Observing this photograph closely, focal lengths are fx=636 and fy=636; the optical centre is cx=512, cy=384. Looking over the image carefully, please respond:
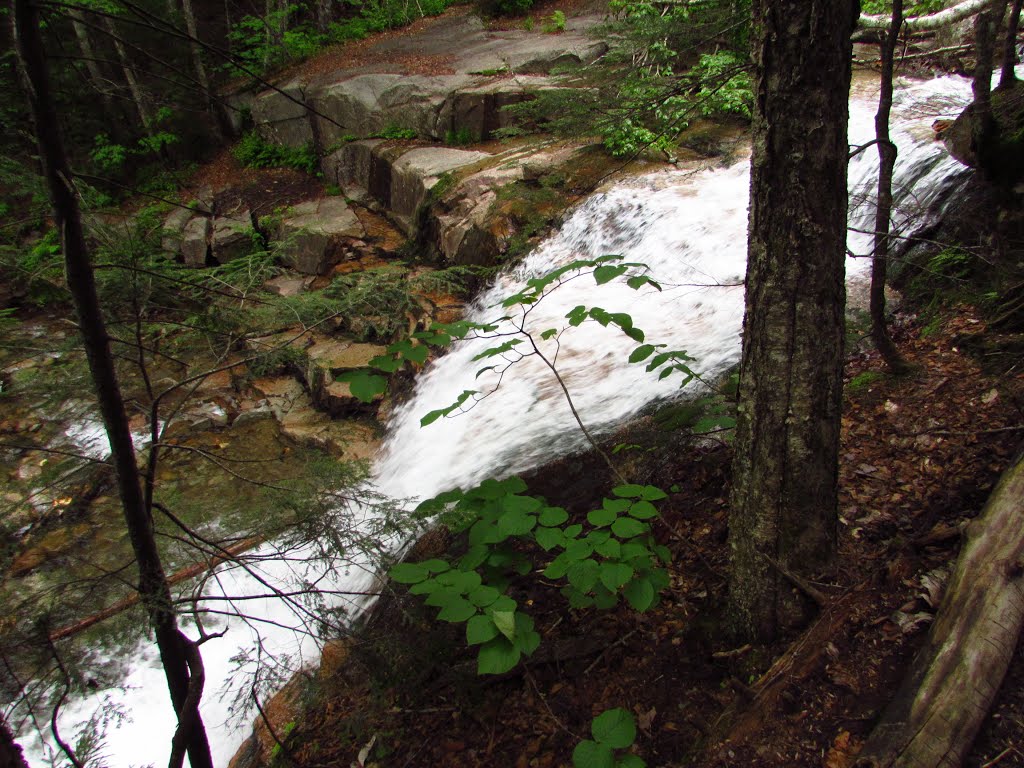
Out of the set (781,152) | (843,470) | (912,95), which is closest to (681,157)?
(912,95)

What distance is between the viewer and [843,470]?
3.10m

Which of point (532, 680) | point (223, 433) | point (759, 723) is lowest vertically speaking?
point (223, 433)

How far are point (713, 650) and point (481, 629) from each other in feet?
3.29

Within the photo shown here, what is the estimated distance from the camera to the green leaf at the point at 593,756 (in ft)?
6.19

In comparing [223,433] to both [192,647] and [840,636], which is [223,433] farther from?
[840,636]

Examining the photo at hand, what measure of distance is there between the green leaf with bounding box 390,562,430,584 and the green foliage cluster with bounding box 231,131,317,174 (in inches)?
511

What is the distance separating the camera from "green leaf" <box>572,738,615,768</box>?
74.2 inches

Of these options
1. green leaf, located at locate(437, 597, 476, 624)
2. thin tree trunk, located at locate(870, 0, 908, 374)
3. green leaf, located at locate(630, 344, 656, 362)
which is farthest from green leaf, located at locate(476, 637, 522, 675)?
thin tree trunk, located at locate(870, 0, 908, 374)

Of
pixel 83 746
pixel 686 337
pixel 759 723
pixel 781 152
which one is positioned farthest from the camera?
pixel 686 337

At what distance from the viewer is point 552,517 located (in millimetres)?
2369

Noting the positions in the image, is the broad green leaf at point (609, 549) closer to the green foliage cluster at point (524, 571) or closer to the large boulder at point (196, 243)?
the green foliage cluster at point (524, 571)

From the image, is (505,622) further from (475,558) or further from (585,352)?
(585,352)

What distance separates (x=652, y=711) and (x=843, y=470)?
153 centimetres

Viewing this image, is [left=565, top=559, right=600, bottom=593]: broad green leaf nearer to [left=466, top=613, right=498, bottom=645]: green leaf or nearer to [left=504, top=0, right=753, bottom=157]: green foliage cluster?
[left=466, top=613, right=498, bottom=645]: green leaf
